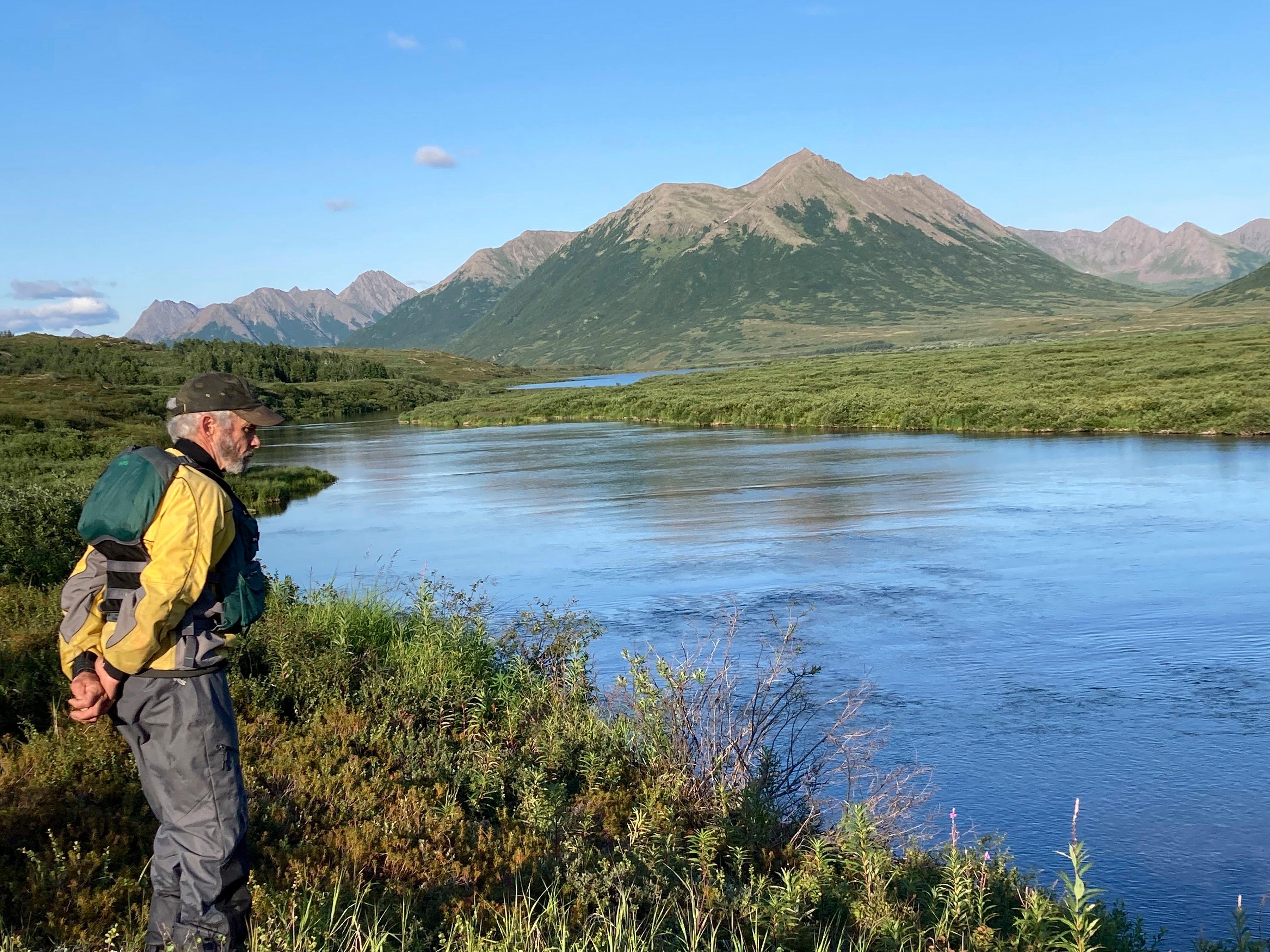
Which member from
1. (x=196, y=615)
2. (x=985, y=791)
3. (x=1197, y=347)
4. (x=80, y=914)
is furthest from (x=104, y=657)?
(x=1197, y=347)

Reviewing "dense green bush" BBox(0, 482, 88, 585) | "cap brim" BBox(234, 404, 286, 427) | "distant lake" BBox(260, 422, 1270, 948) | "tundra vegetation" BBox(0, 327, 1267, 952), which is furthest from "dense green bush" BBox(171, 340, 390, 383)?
"cap brim" BBox(234, 404, 286, 427)

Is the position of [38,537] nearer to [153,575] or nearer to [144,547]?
[144,547]

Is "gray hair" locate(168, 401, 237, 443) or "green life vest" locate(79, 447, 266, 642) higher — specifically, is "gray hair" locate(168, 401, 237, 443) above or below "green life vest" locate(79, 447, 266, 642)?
above

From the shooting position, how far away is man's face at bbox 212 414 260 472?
191 inches

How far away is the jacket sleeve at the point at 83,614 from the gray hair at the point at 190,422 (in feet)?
2.09

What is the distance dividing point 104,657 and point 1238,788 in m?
9.03

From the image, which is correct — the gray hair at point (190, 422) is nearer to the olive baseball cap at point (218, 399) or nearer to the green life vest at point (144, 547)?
the olive baseball cap at point (218, 399)

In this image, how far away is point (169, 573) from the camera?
4.38 meters

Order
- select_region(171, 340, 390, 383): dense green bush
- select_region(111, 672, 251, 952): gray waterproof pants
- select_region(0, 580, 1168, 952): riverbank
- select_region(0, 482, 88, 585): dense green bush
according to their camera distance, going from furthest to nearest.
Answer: select_region(171, 340, 390, 383): dense green bush
select_region(0, 482, 88, 585): dense green bush
select_region(0, 580, 1168, 952): riverbank
select_region(111, 672, 251, 952): gray waterproof pants

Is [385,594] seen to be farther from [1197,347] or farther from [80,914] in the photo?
[1197,347]

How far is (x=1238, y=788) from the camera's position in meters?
8.91

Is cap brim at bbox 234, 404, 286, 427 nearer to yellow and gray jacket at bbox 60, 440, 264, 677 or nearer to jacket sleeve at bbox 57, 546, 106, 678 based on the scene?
yellow and gray jacket at bbox 60, 440, 264, 677

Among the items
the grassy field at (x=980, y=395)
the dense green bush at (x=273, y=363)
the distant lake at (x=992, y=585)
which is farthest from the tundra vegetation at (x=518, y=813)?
the dense green bush at (x=273, y=363)

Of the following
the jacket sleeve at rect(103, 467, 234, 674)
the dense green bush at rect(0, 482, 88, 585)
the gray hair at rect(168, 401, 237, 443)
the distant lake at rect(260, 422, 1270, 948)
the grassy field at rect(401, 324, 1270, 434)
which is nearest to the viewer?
the jacket sleeve at rect(103, 467, 234, 674)
